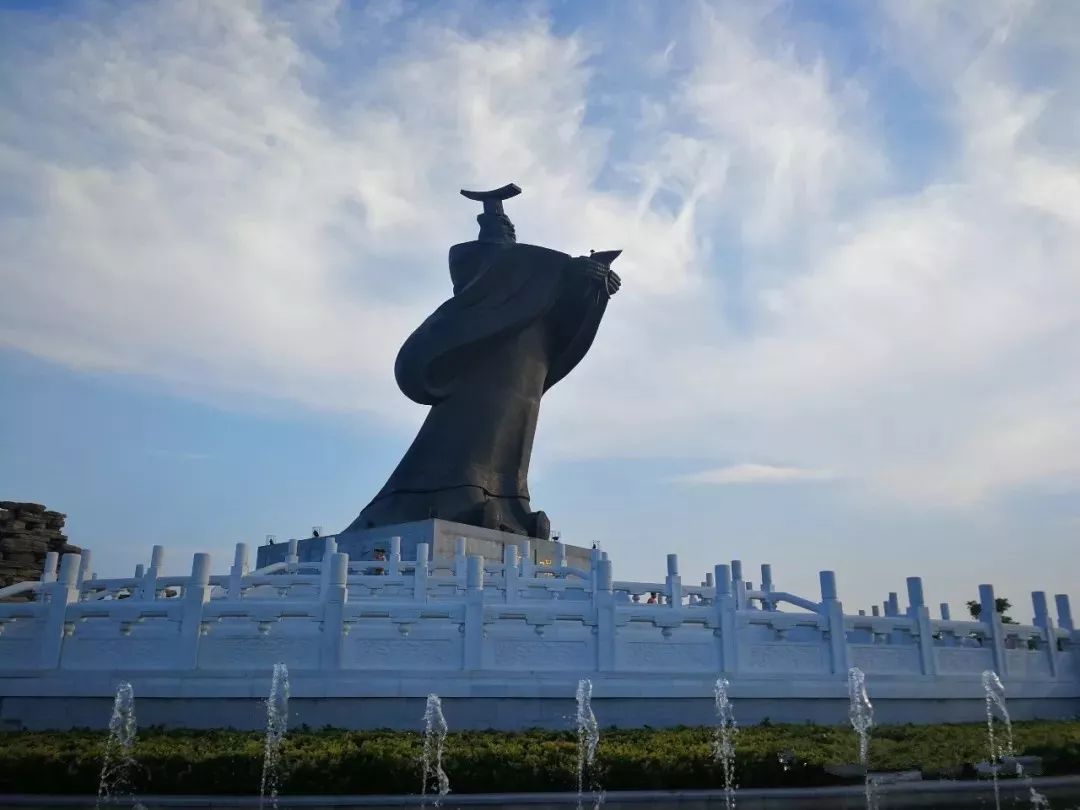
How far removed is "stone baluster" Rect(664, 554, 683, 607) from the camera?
11.6 metres

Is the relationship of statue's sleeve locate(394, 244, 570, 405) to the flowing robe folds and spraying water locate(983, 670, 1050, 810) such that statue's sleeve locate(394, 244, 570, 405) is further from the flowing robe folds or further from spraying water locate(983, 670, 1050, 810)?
spraying water locate(983, 670, 1050, 810)

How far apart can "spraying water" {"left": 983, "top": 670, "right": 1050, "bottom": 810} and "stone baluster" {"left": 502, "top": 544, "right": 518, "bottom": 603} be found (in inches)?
227

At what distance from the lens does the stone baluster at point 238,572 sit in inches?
436

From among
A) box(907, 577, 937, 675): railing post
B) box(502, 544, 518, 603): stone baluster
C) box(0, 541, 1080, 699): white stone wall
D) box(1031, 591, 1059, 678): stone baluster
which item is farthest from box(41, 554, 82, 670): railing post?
box(1031, 591, 1059, 678): stone baluster

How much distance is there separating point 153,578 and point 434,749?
270 inches

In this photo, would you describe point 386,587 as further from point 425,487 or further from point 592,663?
point 425,487

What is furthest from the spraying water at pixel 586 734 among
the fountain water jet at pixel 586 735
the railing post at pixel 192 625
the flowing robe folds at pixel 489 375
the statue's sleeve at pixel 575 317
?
the statue's sleeve at pixel 575 317

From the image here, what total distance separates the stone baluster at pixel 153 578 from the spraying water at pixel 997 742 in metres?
9.62

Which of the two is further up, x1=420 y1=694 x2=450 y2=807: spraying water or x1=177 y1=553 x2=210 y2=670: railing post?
x1=177 y1=553 x2=210 y2=670: railing post

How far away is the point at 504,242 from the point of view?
76.5ft

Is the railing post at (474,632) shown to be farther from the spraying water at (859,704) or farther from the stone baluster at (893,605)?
the stone baluster at (893,605)

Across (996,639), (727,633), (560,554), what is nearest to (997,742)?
(727,633)

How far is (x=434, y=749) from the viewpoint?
6.46 meters

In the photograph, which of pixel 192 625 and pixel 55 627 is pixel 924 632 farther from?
pixel 55 627
